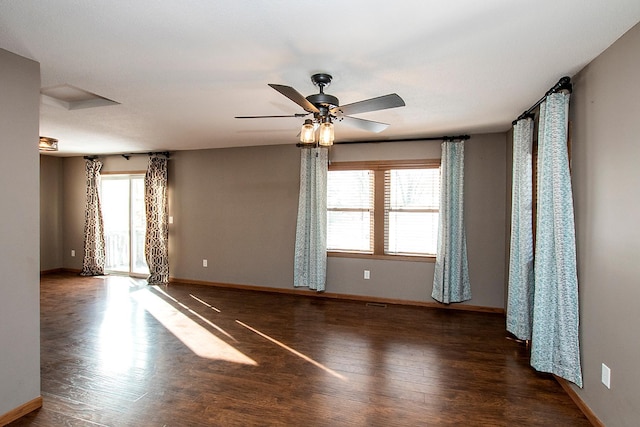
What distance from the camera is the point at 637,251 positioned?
190 cm

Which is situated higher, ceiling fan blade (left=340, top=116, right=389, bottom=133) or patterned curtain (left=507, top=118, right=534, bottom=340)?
ceiling fan blade (left=340, top=116, right=389, bottom=133)

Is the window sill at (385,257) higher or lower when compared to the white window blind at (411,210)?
lower

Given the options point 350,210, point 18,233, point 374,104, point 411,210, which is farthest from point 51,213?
point 374,104

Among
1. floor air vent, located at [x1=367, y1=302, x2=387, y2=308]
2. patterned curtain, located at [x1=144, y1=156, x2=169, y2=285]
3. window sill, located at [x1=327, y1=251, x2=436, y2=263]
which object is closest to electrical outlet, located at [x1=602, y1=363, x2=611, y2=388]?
window sill, located at [x1=327, y1=251, x2=436, y2=263]

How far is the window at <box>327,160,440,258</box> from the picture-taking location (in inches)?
195

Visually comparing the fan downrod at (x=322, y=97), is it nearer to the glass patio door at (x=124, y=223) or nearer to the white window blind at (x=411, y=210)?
the white window blind at (x=411, y=210)

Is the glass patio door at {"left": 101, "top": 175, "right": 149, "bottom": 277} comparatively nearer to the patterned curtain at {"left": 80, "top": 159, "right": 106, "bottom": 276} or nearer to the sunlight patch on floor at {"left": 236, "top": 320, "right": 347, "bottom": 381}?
the patterned curtain at {"left": 80, "top": 159, "right": 106, "bottom": 276}

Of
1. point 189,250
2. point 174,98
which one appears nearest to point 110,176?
point 189,250

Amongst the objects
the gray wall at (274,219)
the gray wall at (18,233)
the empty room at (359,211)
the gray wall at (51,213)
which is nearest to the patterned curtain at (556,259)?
the empty room at (359,211)

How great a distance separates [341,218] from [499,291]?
97.1 inches

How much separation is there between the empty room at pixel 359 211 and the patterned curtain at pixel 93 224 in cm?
147

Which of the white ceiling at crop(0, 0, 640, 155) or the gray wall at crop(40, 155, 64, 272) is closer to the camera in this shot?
the white ceiling at crop(0, 0, 640, 155)

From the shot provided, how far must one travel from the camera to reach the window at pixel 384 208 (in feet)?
16.3

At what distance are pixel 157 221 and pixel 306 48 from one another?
5120 millimetres
